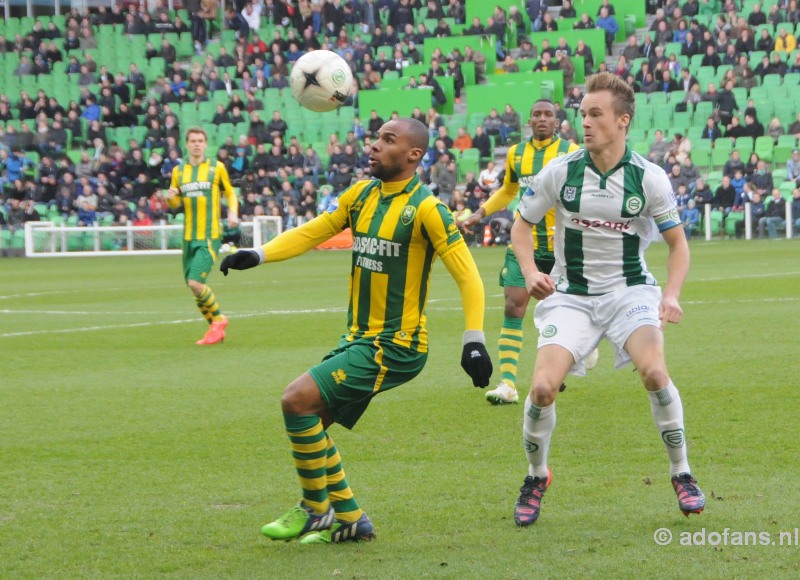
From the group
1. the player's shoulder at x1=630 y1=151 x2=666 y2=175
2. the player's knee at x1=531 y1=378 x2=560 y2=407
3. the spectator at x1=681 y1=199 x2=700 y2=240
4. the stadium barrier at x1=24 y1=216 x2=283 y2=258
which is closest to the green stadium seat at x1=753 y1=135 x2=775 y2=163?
the spectator at x1=681 y1=199 x2=700 y2=240

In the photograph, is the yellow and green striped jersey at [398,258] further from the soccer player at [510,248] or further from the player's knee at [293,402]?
the soccer player at [510,248]

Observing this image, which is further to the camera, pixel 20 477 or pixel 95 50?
pixel 95 50

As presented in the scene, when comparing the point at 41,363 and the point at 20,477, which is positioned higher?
the point at 20,477

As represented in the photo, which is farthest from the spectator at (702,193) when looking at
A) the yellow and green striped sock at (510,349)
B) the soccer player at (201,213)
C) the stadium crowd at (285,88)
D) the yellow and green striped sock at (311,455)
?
the yellow and green striped sock at (311,455)

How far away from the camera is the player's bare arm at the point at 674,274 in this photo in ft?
18.5

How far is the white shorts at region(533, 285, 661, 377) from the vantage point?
5.89 meters

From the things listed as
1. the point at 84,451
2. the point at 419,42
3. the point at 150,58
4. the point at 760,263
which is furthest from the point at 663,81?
the point at 84,451

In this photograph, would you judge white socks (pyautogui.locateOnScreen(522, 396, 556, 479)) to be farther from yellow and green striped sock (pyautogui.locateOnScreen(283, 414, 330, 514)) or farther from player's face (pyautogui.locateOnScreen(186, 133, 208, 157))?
player's face (pyautogui.locateOnScreen(186, 133, 208, 157))

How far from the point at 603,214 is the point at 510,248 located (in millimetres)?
3056

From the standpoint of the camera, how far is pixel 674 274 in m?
5.91

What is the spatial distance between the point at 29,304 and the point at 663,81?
20.6 meters

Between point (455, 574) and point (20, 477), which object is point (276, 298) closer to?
point (20, 477)

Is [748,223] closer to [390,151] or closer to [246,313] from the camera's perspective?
[246,313]

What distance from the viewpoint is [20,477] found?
22.4ft
